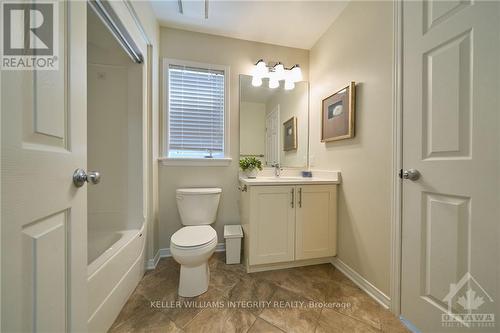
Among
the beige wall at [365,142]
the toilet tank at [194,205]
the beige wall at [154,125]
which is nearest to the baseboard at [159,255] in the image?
the beige wall at [154,125]

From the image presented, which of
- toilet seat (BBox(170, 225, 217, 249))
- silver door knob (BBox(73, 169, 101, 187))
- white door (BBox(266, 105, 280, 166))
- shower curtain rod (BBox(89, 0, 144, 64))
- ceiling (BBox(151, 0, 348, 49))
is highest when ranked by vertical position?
ceiling (BBox(151, 0, 348, 49))

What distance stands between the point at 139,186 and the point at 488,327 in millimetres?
2189

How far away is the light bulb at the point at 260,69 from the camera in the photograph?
201 centimetres

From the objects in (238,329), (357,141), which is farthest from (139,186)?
(357,141)

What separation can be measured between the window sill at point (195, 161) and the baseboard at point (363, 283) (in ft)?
4.95

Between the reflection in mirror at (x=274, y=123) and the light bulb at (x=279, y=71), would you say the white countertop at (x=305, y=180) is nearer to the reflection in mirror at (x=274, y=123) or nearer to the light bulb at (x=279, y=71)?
the reflection in mirror at (x=274, y=123)

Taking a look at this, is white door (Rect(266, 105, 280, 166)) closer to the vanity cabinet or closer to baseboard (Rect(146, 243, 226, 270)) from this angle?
the vanity cabinet

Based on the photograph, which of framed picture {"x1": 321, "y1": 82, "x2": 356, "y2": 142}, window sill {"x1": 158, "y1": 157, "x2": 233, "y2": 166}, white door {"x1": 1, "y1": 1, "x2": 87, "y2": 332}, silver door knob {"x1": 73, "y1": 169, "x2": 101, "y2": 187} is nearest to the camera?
white door {"x1": 1, "y1": 1, "x2": 87, "y2": 332}

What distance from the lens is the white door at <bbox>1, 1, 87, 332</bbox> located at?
44cm

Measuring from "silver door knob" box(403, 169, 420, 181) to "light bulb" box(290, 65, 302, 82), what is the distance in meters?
1.53

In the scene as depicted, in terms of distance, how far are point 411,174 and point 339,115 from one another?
0.80 metres

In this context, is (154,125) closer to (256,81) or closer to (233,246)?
(256,81)

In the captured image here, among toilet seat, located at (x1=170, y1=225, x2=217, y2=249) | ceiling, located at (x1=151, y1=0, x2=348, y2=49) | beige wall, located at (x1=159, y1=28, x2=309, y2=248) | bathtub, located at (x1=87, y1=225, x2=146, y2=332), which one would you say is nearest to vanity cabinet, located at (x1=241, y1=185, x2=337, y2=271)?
toilet seat, located at (x1=170, y1=225, x2=217, y2=249)

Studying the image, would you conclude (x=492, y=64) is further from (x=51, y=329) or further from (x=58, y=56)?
(x=51, y=329)
